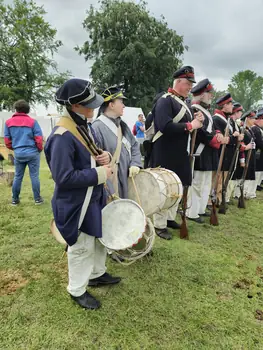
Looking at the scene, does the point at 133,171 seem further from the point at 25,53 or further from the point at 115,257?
the point at 25,53

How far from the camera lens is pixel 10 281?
3176 millimetres

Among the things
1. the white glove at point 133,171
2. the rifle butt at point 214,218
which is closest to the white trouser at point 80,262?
the white glove at point 133,171

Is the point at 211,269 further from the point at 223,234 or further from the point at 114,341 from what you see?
the point at 114,341

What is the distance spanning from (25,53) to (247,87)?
185ft

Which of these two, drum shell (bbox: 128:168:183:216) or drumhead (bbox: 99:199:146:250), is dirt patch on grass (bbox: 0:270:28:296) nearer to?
drumhead (bbox: 99:199:146:250)

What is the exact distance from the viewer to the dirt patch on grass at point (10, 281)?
3020mm

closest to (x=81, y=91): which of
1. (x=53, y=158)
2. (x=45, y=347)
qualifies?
(x=53, y=158)

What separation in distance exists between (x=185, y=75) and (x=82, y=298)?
330cm

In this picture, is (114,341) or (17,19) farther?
(17,19)

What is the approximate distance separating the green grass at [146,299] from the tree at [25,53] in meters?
31.9

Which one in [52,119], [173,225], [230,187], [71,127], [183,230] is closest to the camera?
[71,127]

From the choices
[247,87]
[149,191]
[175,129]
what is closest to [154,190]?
[149,191]

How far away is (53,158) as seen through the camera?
232cm

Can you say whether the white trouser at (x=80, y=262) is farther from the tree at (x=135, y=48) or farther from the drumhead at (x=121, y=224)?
the tree at (x=135, y=48)
